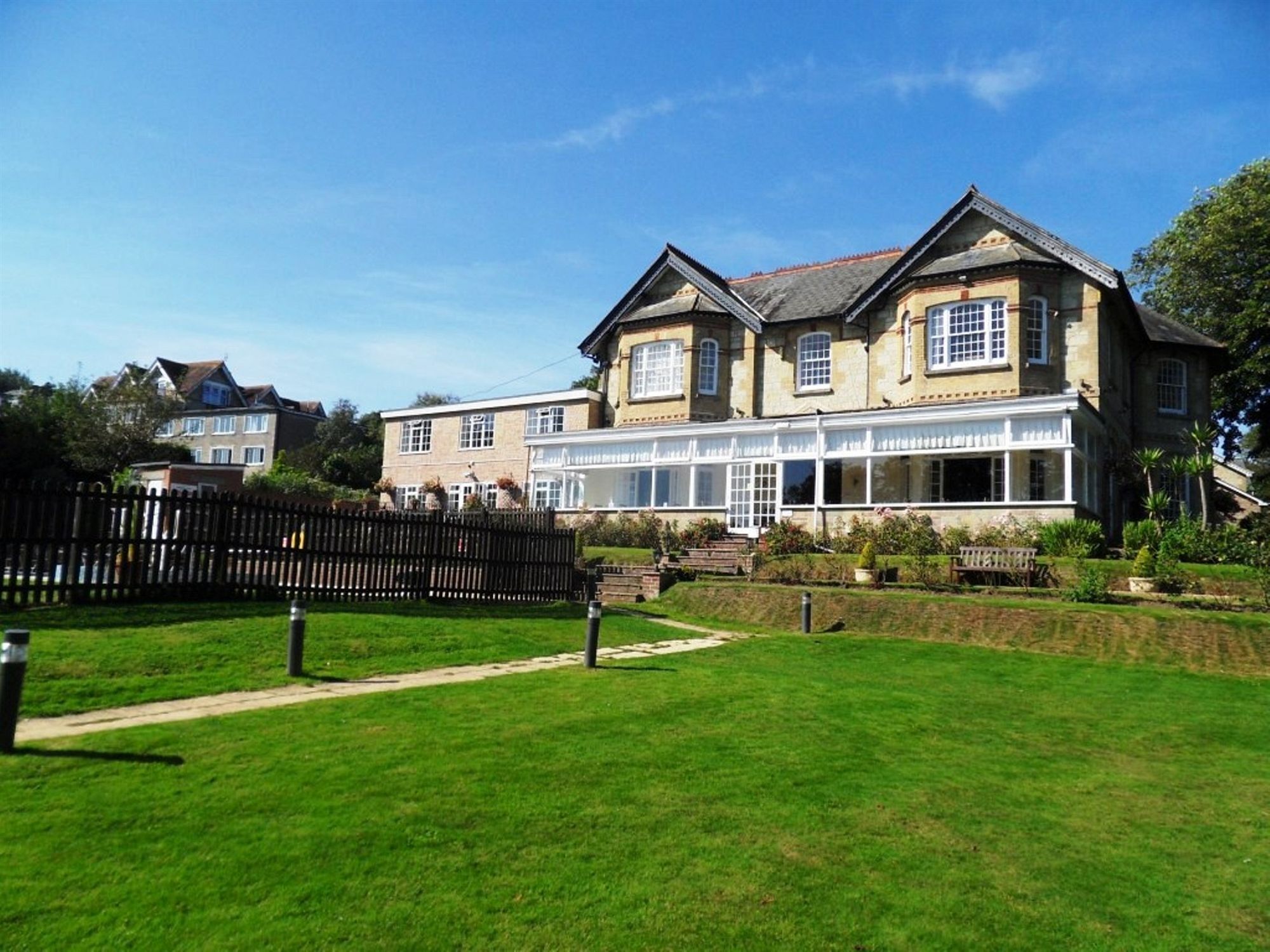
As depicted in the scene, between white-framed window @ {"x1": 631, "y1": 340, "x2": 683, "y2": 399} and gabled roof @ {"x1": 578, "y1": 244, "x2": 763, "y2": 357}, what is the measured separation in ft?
6.61

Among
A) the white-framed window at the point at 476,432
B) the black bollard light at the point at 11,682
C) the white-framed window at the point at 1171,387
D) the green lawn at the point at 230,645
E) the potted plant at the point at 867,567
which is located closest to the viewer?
the black bollard light at the point at 11,682

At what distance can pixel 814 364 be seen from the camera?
3136 cm

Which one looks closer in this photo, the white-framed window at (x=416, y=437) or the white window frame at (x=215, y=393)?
the white-framed window at (x=416, y=437)

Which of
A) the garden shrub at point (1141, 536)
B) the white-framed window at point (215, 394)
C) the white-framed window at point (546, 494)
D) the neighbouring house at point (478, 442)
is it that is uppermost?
the white-framed window at point (215, 394)

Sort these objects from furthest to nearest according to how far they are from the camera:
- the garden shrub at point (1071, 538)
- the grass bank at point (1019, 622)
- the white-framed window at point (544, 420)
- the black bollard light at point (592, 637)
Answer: the white-framed window at point (544, 420)
the garden shrub at point (1071, 538)
the grass bank at point (1019, 622)
the black bollard light at point (592, 637)

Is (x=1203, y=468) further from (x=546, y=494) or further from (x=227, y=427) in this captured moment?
(x=227, y=427)

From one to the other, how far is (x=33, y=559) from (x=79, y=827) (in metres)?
9.16

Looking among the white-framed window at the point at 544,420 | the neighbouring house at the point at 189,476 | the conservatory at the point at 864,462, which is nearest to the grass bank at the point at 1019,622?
the conservatory at the point at 864,462

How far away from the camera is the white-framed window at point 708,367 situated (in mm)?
32719

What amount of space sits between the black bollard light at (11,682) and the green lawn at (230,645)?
1.14m

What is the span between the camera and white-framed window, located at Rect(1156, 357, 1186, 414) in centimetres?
3247

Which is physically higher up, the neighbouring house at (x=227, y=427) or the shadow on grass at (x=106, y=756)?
the neighbouring house at (x=227, y=427)

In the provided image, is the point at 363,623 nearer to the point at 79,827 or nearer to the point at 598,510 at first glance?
the point at 79,827

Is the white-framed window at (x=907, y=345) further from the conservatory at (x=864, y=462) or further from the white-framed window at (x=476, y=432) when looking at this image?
the white-framed window at (x=476, y=432)
